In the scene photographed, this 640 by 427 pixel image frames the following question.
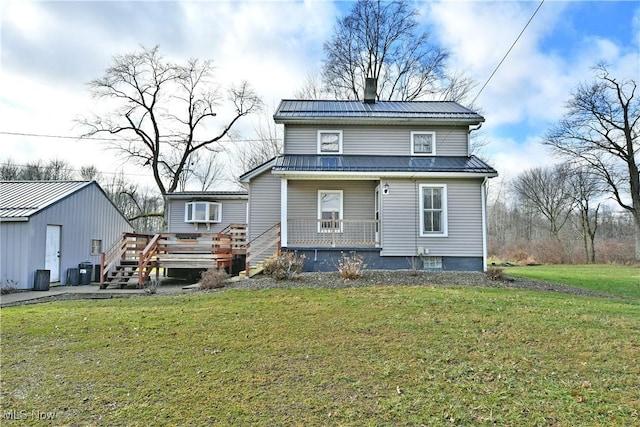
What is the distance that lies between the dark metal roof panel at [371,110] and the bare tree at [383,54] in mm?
11050

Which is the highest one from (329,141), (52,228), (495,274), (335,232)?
(329,141)

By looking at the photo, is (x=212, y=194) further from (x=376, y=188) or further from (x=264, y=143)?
(x=264, y=143)

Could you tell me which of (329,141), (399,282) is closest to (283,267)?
(399,282)

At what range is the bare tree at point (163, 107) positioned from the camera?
79.4 ft

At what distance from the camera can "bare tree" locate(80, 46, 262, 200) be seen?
24188 mm

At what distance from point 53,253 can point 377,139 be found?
12.9 m

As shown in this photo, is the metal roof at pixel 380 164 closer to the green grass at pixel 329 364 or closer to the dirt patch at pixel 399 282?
the dirt patch at pixel 399 282

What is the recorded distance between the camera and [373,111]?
15.0 metres

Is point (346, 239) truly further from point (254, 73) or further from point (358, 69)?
point (358, 69)

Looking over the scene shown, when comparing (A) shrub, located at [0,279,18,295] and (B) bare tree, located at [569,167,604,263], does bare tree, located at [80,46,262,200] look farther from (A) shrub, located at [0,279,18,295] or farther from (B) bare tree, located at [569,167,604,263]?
(B) bare tree, located at [569,167,604,263]

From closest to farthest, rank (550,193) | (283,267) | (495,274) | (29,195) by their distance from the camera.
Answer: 1. (283,267)
2. (495,274)
3. (29,195)
4. (550,193)

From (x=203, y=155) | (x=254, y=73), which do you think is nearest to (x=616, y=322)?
(x=254, y=73)

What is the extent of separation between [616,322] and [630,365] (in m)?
2.19

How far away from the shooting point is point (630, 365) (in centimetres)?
432
